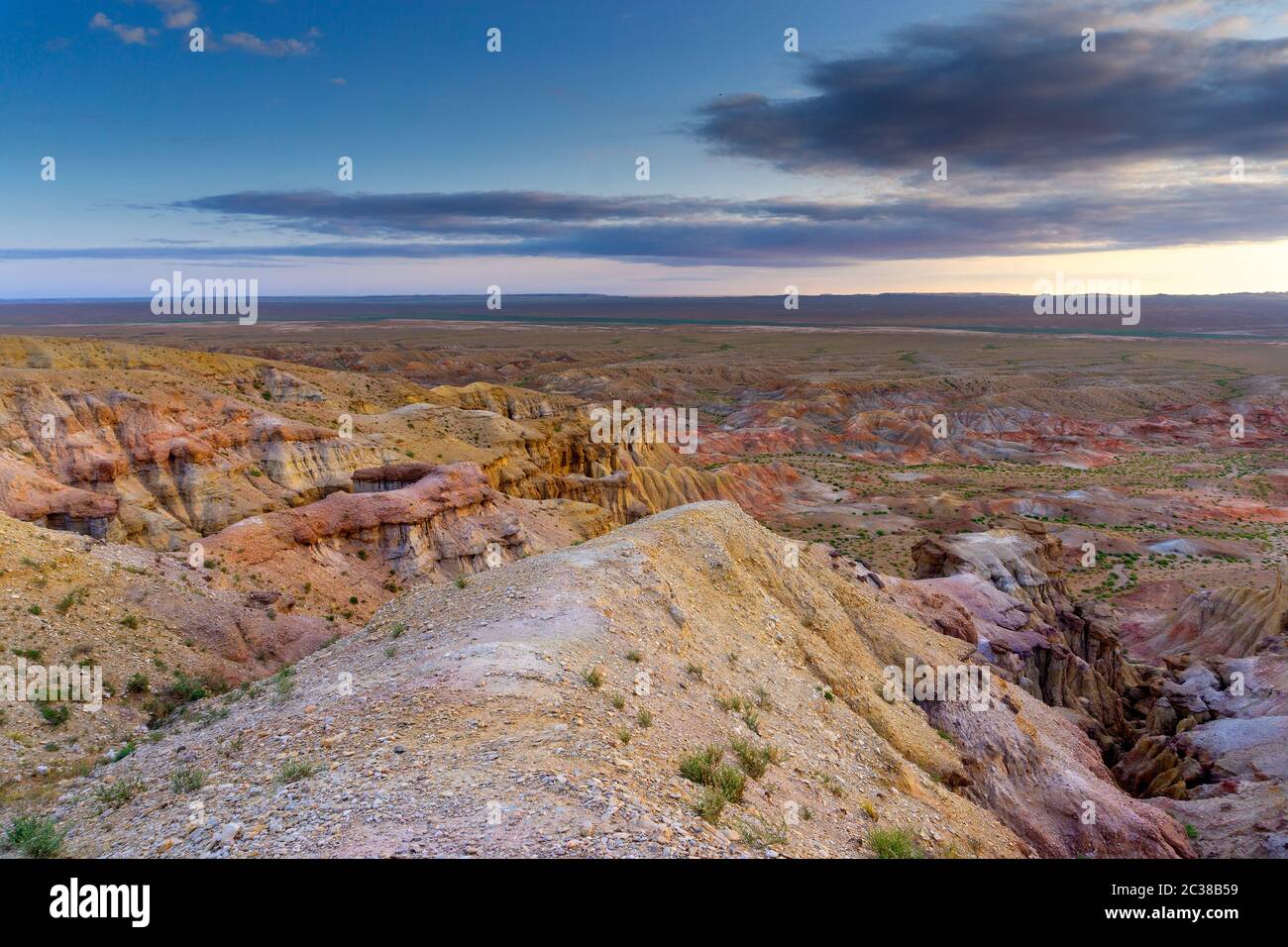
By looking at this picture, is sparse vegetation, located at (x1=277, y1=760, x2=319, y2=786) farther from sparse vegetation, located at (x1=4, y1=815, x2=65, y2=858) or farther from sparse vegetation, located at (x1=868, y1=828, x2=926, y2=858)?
sparse vegetation, located at (x1=868, y1=828, x2=926, y2=858)

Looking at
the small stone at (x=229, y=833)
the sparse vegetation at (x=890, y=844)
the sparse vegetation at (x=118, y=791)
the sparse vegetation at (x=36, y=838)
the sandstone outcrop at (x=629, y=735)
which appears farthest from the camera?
the sparse vegetation at (x=118, y=791)

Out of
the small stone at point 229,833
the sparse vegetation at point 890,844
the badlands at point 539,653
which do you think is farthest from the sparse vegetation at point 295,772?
the sparse vegetation at point 890,844

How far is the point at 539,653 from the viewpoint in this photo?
11.8 metres

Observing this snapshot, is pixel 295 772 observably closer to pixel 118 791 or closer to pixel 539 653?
pixel 118 791

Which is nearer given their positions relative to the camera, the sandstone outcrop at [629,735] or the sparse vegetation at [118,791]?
the sandstone outcrop at [629,735]

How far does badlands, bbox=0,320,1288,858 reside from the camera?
8992 mm

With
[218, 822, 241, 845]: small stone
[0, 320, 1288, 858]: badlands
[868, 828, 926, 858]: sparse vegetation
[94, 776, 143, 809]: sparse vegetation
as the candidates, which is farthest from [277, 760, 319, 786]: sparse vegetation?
[868, 828, 926, 858]: sparse vegetation

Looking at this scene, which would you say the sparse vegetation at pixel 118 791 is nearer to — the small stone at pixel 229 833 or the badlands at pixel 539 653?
the badlands at pixel 539 653

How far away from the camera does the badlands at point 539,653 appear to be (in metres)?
8.99

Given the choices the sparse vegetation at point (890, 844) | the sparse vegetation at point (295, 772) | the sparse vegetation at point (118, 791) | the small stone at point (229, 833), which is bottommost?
the sparse vegetation at point (890, 844)

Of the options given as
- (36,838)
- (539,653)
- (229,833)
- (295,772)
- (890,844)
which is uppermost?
(539,653)

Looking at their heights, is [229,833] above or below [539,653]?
below

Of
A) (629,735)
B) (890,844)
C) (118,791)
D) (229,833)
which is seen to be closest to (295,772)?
(229,833)
